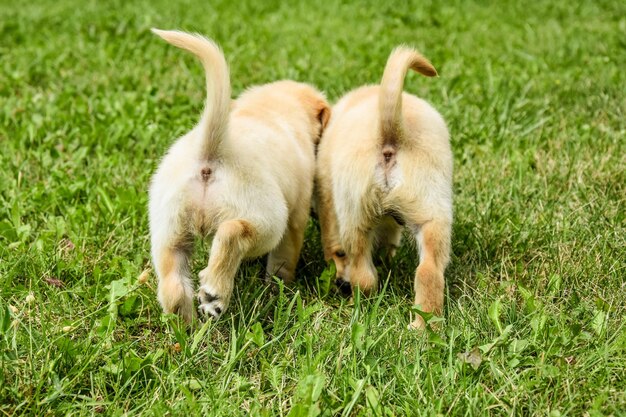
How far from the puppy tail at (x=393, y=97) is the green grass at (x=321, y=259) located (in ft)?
2.30

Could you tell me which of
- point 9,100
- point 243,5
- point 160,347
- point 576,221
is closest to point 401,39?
point 243,5

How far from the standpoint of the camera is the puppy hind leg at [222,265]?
306 cm

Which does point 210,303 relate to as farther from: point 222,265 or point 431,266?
point 431,266

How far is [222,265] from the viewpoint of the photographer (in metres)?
3.07

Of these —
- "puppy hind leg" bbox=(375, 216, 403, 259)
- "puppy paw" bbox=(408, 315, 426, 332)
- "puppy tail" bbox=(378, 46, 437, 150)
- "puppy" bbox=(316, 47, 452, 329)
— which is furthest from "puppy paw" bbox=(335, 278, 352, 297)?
"puppy tail" bbox=(378, 46, 437, 150)

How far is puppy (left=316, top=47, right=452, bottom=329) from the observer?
11.0ft

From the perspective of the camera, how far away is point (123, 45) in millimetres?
7281

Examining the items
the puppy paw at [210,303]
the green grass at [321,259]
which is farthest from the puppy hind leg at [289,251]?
the puppy paw at [210,303]

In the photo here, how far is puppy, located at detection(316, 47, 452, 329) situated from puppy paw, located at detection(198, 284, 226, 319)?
0.72 metres

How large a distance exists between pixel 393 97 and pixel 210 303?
3.75 ft

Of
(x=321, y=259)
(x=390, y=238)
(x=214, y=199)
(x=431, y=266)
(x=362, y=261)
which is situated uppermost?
(x=214, y=199)

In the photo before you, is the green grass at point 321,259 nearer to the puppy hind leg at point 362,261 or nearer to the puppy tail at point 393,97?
the puppy hind leg at point 362,261

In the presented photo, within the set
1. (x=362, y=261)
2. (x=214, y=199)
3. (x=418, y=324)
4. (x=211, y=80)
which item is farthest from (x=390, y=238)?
(x=211, y=80)

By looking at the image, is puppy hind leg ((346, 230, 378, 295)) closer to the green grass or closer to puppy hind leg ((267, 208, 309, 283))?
the green grass
